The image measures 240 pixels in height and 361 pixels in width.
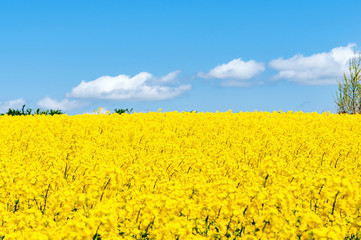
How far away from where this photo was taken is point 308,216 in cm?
468

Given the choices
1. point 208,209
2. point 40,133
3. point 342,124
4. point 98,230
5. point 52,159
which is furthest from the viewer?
point 342,124

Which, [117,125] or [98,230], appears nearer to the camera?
[98,230]

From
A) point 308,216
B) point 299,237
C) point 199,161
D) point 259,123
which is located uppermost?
point 259,123

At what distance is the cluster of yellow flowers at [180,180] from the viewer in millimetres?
4910

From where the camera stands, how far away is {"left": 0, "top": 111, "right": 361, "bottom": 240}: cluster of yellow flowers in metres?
4.91

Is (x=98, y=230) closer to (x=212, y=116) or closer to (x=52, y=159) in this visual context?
(x=52, y=159)

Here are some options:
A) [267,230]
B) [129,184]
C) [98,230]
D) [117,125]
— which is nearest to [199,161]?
[129,184]

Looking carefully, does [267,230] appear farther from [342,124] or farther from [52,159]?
[342,124]

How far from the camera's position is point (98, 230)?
14.5 feet

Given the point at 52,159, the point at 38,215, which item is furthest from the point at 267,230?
the point at 52,159

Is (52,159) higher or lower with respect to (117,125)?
lower

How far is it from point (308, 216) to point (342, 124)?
12.9 metres

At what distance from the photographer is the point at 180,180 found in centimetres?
795

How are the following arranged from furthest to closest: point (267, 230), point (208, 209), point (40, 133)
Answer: point (40, 133) → point (208, 209) → point (267, 230)
